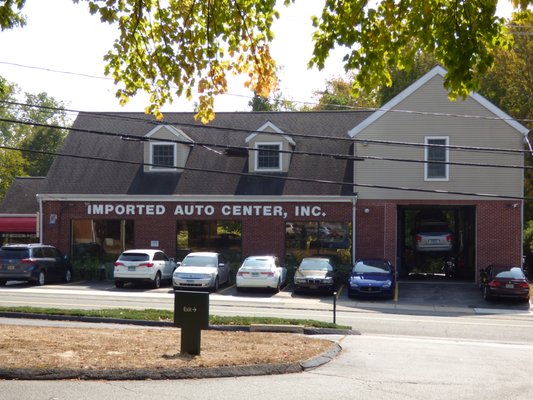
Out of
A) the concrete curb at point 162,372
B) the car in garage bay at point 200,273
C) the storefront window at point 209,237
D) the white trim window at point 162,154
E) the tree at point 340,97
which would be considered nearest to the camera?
the concrete curb at point 162,372

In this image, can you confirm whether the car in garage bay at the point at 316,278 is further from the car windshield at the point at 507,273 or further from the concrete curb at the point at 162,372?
the concrete curb at the point at 162,372

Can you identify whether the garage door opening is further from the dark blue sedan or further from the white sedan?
the white sedan

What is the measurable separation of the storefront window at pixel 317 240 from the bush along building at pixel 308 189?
0.05m

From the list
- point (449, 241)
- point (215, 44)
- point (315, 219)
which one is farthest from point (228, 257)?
point (215, 44)

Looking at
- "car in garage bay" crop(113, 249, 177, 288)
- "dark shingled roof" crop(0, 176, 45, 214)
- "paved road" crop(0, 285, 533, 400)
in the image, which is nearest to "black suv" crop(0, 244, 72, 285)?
"paved road" crop(0, 285, 533, 400)

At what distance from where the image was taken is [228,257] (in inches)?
1384

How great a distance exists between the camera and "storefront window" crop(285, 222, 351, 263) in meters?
33.9

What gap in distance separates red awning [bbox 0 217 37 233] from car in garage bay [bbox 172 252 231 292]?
1437cm

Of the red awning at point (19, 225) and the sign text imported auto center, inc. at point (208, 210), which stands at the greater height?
the sign text imported auto center, inc. at point (208, 210)

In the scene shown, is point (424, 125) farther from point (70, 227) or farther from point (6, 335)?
point (6, 335)

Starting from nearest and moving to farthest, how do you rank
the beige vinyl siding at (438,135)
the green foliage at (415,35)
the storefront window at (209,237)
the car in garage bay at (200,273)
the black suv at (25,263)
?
the green foliage at (415,35) < the car in garage bay at (200,273) < the black suv at (25,263) < the beige vinyl siding at (438,135) < the storefront window at (209,237)

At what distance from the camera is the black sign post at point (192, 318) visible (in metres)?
11.7

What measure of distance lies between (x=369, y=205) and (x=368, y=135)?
10.3 feet

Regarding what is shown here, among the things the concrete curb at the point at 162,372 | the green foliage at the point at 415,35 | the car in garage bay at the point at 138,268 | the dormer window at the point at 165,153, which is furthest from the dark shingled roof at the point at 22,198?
the green foliage at the point at 415,35
